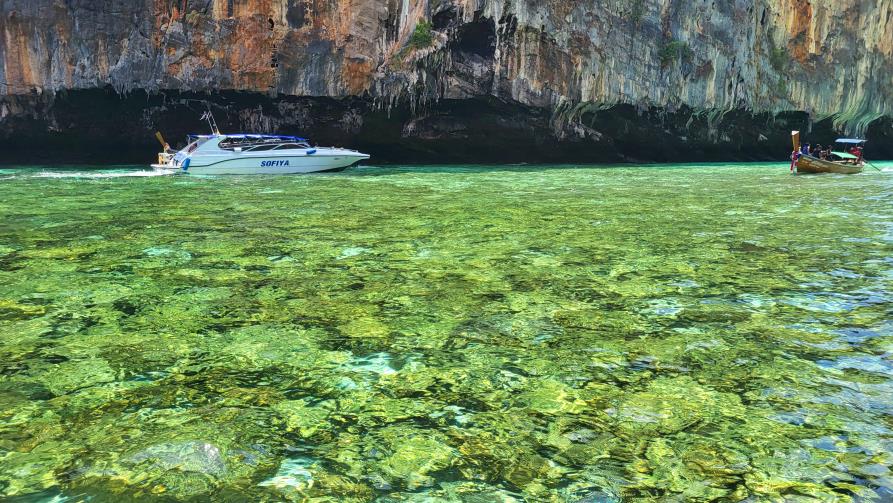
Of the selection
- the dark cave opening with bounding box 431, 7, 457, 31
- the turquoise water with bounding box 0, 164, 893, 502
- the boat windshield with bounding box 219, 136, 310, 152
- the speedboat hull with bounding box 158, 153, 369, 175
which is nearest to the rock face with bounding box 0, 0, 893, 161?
the dark cave opening with bounding box 431, 7, 457, 31

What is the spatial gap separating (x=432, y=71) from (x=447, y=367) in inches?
822

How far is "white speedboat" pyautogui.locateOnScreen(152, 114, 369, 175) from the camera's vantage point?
19.3 meters

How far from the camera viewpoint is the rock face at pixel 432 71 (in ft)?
73.3

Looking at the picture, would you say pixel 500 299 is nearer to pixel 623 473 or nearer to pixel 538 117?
pixel 623 473

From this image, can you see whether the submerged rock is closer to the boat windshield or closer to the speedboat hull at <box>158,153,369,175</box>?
the speedboat hull at <box>158,153,369,175</box>

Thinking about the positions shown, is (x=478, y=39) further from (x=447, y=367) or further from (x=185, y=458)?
(x=185, y=458)

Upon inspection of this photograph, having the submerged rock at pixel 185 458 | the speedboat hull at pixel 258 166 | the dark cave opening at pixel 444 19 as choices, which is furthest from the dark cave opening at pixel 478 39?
the submerged rock at pixel 185 458

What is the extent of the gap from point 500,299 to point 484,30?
65.7 ft

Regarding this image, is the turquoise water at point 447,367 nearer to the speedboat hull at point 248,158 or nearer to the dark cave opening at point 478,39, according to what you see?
the speedboat hull at point 248,158

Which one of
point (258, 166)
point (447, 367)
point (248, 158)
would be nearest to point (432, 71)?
point (258, 166)

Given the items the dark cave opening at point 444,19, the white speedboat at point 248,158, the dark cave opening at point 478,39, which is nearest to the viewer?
the white speedboat at point 248,158

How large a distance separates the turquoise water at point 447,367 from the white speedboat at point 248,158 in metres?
12.2

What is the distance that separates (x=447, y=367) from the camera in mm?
3348

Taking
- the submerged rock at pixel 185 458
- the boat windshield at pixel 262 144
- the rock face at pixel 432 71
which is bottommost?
the submerged rock at pixel 185 458
